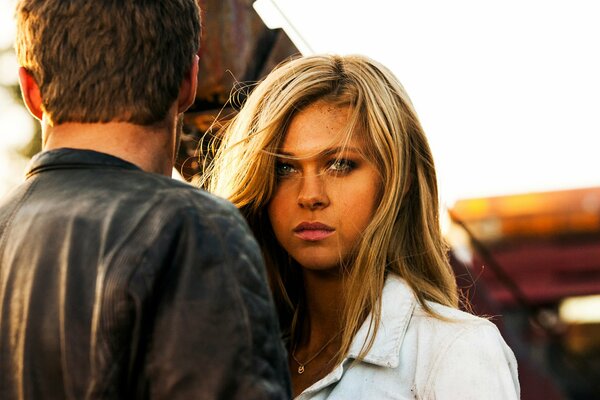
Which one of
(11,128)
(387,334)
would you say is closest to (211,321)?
(387,334)

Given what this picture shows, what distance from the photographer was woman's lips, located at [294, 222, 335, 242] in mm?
2615

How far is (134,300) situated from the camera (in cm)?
145

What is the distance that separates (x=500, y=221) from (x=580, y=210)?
102 cm

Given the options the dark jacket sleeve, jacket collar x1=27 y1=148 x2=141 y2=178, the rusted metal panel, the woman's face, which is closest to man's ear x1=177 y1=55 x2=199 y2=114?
jacket collar x1=27 y1=148 x2=141 y2=178

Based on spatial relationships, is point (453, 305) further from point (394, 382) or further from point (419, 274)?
point (394, 382)

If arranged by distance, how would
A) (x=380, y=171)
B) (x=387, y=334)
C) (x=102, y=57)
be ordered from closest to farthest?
(x=102, y=57)
(x=387, y=334)
(x=380, y=171)

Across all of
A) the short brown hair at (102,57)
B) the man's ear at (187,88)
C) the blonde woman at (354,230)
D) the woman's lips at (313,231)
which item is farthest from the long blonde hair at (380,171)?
the short brown hair at (102,57)

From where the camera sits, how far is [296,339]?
2.90 metres

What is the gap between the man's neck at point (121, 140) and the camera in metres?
1.60

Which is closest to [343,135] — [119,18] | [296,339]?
[296,339]

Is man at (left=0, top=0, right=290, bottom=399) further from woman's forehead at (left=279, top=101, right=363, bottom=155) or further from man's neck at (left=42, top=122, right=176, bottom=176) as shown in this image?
woman's forehead at (left=279, top=101, right=363, bottom=155)

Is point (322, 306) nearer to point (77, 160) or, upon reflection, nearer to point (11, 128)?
point (77, 160)

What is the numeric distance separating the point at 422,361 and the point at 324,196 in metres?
0.50

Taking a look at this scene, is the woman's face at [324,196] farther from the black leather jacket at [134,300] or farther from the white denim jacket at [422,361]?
the black leather jacket at [134,300]
